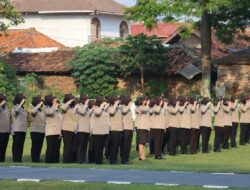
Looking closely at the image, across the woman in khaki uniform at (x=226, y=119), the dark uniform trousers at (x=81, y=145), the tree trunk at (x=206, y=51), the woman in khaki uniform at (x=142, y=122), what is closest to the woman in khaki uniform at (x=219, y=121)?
the woman in khaki uniform at (x=226, y=119)

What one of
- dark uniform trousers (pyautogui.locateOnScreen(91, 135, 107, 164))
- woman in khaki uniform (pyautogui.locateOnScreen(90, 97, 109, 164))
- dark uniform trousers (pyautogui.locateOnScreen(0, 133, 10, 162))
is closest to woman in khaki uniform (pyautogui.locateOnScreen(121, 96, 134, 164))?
woman in khaki uniform (pyautogui.locateOnScreen(90, 97, 109, 164))

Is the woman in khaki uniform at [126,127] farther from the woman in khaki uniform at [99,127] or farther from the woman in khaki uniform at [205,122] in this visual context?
the woman in khaki uniform at [205,122]

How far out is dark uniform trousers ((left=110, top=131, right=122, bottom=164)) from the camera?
23438 millimetres

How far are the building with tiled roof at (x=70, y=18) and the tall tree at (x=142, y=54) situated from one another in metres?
16.9

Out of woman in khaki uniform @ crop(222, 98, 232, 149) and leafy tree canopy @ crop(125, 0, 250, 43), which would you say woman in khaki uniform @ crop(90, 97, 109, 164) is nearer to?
woman in khaki uniform @ crop(222, 98, 232, 149)

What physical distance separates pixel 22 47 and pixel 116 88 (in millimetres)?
12075

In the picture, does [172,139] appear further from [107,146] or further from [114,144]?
[114,144]

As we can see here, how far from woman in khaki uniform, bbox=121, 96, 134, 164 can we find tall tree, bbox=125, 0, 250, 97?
16.6 m

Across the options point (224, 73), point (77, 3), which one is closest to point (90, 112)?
point (224, 73)

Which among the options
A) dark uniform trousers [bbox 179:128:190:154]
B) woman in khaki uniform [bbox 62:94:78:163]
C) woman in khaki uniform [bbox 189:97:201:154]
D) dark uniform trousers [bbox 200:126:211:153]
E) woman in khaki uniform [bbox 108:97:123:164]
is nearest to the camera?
woman in khaki uniform [bbox 62:94:78:163]

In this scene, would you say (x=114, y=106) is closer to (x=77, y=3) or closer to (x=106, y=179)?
(x=106, y=179)

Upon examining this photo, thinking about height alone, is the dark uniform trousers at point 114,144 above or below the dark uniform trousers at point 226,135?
below

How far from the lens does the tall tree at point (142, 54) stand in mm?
47031

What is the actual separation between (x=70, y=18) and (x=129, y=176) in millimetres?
50404
